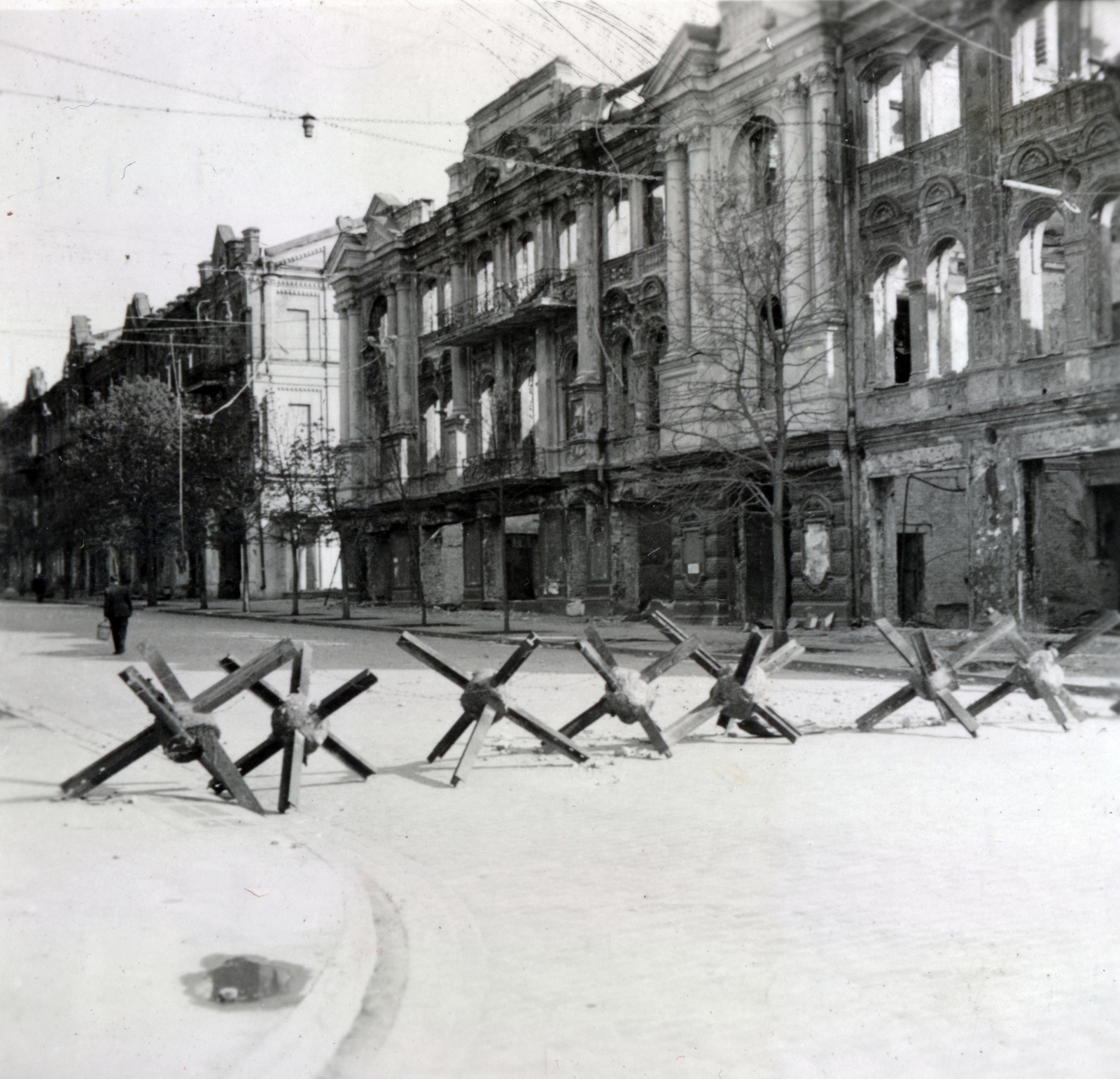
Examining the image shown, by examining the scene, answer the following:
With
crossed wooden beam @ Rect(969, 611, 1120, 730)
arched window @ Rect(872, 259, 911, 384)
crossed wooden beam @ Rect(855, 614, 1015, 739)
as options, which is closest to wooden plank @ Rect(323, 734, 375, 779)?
crossed wooden beam @ Rect(855, 614, 1015, 739)

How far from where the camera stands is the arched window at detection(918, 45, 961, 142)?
18500 millimetres

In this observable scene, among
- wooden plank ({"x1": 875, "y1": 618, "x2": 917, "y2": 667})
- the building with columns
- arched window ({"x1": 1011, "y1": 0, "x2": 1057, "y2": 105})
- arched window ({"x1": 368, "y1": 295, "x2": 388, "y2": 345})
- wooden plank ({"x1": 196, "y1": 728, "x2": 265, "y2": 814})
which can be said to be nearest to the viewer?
arched window ({"x1": 1011, "y1": 0, "x2": 1057, "y2": 105})

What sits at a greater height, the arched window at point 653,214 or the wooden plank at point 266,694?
the arched window at point 653,214

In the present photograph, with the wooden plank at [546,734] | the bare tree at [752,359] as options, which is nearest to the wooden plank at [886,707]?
the wooden plank at [546,734]

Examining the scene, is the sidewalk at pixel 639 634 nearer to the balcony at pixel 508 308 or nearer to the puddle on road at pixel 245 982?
the puddle on road at pixel 245 982

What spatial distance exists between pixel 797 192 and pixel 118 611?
13.2 metres

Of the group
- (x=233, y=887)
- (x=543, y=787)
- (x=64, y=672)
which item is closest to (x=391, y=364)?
(x=64, y=672)

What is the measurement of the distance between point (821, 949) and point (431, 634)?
54.4 ft

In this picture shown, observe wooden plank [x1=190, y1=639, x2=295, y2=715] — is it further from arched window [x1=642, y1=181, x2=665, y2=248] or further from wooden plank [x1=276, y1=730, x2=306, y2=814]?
arched window [x1=642, y1=181, x2=665, y2=248]

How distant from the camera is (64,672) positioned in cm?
1541

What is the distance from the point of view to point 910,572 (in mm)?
20688

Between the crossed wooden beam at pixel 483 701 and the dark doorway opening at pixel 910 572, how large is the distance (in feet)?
41.8

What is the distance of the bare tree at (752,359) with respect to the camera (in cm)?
1917

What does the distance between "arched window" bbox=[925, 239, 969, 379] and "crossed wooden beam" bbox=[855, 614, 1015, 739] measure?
11.1m
